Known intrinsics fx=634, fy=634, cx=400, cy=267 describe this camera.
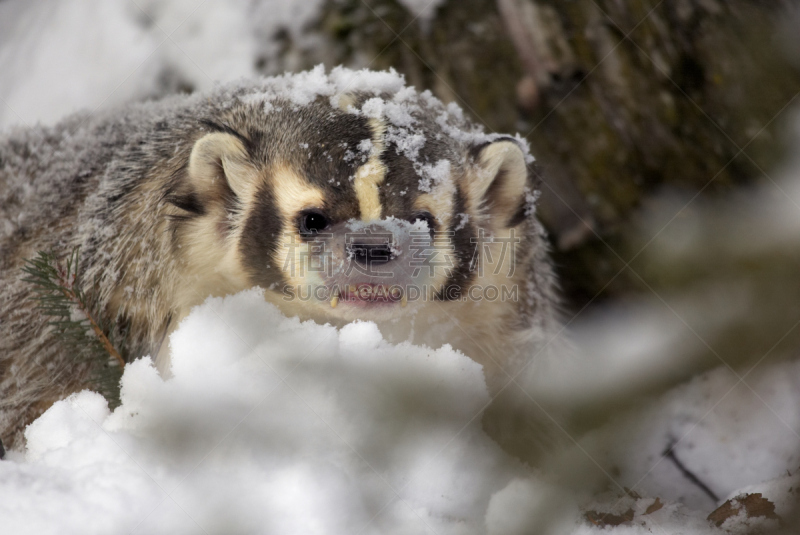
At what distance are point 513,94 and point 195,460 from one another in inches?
63.1

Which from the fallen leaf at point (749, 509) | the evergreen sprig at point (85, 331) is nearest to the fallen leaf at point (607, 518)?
the fallen leaf at point (749, 509)

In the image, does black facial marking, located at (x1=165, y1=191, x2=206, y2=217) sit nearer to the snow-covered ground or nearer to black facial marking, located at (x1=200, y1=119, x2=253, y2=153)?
black facial marking, located at (x1=200, y1=119, x2=253, y2=153)

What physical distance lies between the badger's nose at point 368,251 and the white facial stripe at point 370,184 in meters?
0.05

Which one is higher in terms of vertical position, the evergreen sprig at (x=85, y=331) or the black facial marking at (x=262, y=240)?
the black facial marking at (x=262, y=240)

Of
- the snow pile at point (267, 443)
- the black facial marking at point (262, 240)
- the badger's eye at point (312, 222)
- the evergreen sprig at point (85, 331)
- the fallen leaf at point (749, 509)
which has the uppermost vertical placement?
the fallen leaf at point (749, 509)

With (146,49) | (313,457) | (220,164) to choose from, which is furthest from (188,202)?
(146,49)

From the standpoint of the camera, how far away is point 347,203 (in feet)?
3.81

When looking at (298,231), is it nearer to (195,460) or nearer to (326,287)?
(326,287)

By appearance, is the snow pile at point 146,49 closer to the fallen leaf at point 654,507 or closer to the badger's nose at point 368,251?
the badger's nose at point 368,251

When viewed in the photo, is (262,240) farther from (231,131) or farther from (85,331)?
(85,331)

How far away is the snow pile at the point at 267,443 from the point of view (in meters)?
0.90

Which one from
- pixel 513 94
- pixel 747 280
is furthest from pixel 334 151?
pixel 747 280

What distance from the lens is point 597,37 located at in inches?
78.1

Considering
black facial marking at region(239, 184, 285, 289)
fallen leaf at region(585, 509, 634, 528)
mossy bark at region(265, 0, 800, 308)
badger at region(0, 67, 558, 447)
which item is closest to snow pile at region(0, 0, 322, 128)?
mossy bark at region(265, 0, 800, 308)
